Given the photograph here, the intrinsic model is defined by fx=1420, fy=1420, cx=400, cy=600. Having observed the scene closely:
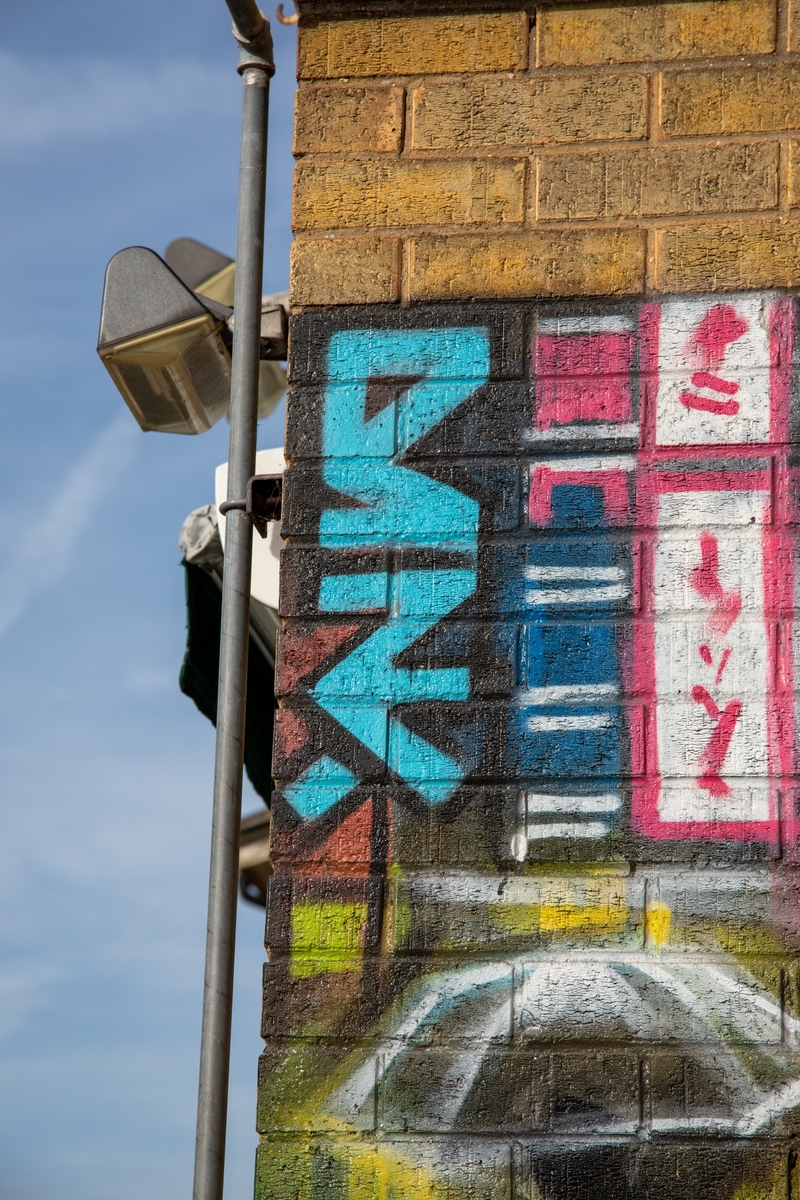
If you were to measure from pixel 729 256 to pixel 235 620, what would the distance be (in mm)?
1288

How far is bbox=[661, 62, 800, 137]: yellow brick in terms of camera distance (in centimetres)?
303

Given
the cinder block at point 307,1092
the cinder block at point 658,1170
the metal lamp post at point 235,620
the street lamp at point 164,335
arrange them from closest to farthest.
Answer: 1. the cinder block at point 658,1170
2. the cinder block at point 307,1092
3. the metal lamp post at point 235,620
4. the street lamp at point 164,335

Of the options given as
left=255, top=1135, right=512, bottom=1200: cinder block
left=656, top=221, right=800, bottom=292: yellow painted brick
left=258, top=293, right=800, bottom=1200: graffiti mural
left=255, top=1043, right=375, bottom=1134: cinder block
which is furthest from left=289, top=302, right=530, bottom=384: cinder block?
left=255, top=1135, right=512, bottom=1200: cinder block

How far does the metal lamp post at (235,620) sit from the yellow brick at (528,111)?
0.41m

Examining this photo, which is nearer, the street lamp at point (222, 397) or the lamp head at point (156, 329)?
the street lamp at point (222, 397)

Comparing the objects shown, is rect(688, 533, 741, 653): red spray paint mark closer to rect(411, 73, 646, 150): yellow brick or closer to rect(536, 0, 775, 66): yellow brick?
rect(411, 73, 646, 150): yellow brick

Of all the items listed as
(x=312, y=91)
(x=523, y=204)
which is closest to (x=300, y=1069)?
(x=523, y=204)

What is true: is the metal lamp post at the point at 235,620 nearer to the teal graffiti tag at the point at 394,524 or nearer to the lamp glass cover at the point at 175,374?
the teal graffiti tag at the point at 394,524

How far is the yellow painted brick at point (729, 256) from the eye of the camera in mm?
2949

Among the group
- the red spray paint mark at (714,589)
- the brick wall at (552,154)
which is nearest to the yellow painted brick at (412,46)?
the brick wall at (552,154)

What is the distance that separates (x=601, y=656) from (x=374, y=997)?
0.79 m

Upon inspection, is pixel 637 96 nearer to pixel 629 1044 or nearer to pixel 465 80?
pixel 465 80

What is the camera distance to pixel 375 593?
2906mm

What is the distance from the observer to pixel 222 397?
3818 mm
